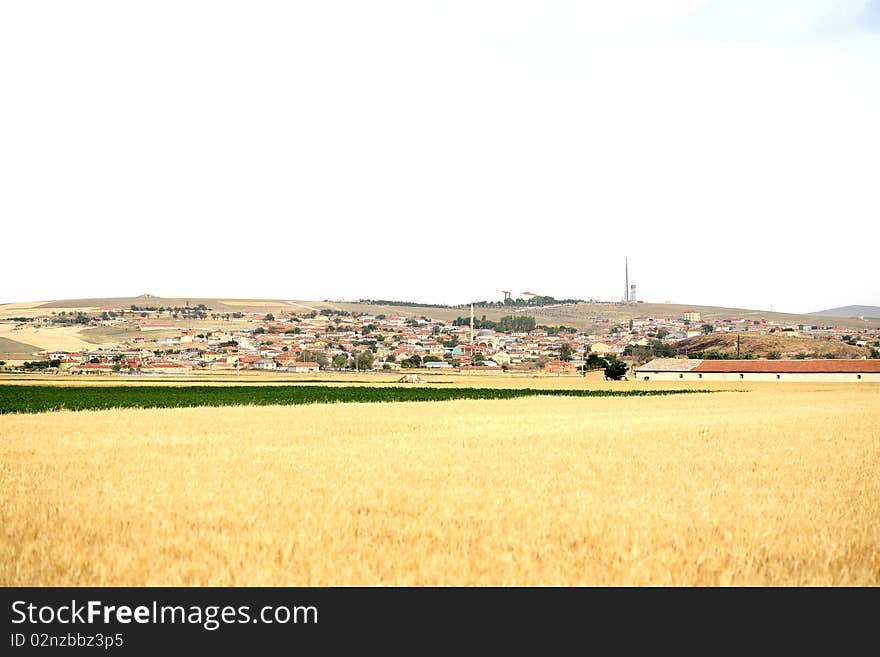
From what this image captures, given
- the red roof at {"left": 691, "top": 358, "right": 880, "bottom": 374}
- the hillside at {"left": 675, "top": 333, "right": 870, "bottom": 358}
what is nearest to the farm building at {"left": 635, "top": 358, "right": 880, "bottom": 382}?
the red roof at {"left": 691, "top": 358, "right": 880, "bottom": 374}

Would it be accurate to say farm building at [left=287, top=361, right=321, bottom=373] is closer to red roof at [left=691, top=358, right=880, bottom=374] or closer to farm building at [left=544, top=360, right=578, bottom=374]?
farm building at [left=544, top=360, right=578, bottom=374]

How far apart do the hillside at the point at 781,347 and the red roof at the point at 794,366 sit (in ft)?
150

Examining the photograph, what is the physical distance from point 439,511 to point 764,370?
4060 inches

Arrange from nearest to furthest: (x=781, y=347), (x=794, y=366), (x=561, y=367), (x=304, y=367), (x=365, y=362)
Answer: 1. (x=794, y=366)
2. (x=561, y=367)
3. (x=304, y=367)
4. (x=365, y=362)
5. (x=781, y=347)

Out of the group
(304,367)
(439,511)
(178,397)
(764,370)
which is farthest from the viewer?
(304,367)

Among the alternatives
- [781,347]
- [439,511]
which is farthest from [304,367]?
[439,511]

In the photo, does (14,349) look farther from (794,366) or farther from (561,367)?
(794,366)

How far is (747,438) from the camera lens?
2573 cm

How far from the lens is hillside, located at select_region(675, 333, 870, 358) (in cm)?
15938

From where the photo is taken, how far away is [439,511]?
38.8ft

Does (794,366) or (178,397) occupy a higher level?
(178,397)
